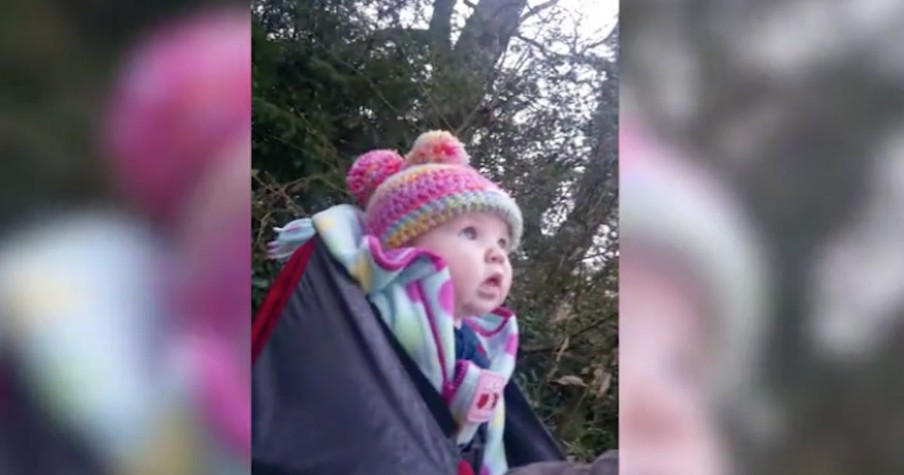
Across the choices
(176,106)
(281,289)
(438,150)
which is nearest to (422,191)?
(438,150)

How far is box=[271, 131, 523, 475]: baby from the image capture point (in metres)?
3.18

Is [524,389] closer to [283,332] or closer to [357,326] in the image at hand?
[357,326]

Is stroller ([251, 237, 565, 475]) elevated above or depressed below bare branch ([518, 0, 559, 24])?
below

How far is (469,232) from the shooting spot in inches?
125

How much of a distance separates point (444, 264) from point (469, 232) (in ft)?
0.40

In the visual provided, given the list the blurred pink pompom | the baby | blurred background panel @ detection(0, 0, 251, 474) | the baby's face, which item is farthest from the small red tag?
the blurred pink pompom

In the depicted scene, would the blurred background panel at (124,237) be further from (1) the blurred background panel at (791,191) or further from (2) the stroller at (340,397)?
(1) the blurred background panel at (791,191)

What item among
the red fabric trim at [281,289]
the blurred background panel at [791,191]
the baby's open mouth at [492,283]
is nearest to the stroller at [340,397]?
the red fabric trim at [281,289]

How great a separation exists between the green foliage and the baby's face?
56 mm

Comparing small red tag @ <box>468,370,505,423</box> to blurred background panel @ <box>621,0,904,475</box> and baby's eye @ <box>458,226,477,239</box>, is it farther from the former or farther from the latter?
blurred background panel @ <box>621,0,904,475</box>

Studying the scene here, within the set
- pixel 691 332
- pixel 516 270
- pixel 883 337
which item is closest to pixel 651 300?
pixel 691 332

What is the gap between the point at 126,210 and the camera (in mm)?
3131

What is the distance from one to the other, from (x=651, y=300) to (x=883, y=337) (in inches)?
27.2

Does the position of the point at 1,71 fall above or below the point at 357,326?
above
